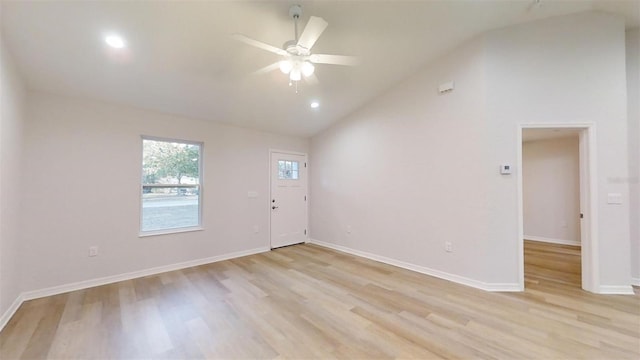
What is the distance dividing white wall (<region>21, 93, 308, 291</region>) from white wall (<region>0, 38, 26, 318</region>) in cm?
18

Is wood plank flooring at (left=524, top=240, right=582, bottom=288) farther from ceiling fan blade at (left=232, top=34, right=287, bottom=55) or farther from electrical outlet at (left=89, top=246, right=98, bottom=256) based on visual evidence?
electrical outlet at (left=89, top=246, right=98, bottom=256)

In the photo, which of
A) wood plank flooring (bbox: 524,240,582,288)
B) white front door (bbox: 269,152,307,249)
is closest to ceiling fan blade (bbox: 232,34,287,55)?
white front door (bbox: 269,152,307,249)

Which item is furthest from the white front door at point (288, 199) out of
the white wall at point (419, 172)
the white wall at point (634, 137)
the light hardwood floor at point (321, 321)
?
the white wall at point (634, 137)

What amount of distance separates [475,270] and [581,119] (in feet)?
7.23

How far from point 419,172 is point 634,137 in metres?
2.60

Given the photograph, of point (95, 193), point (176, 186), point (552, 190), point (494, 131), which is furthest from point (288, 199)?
point (552, 190)

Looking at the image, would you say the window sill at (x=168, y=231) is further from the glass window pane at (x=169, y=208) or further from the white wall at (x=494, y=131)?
the white wall at (x=494, y=131)

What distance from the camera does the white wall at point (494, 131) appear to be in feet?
9.64

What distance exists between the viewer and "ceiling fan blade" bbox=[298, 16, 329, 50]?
6.22 ft

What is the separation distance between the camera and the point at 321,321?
7.91 ft

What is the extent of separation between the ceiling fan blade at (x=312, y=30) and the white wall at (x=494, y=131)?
229cm

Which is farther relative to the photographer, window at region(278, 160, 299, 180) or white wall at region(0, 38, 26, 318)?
window at region(278, 160, 299, 180)

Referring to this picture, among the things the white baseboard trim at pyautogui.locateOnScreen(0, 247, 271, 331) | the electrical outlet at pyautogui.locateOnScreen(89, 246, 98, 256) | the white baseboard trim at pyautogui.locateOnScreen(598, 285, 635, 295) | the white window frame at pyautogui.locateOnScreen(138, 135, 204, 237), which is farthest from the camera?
the white window frame at pyautogui.locateOnScreen(138, 135, 204, 237)

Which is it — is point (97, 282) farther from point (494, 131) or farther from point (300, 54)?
point (494, 131)
